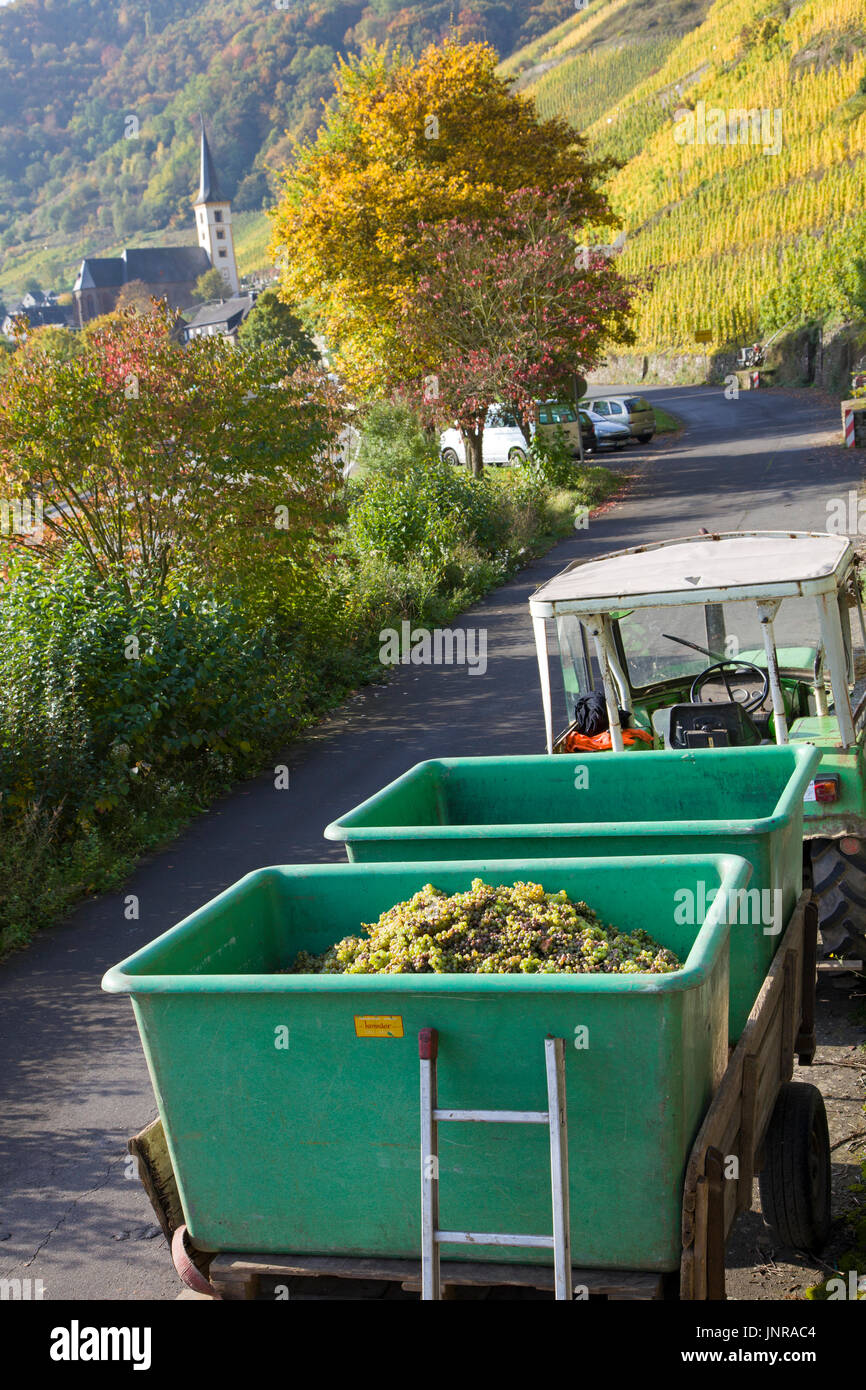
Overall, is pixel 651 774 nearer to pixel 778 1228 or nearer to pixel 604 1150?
pixel 778 1228

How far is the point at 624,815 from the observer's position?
5.21 metres

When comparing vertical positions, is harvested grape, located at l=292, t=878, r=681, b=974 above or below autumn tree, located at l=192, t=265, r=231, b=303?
below

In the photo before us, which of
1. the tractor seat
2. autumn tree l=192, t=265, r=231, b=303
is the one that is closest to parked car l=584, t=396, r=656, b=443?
the tractor seat

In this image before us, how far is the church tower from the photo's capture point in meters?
179

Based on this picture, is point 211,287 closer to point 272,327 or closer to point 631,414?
point 272,327

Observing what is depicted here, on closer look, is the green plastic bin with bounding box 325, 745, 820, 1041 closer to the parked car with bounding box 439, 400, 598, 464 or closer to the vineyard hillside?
the parked car with bounding box 439, 400, 598, 464

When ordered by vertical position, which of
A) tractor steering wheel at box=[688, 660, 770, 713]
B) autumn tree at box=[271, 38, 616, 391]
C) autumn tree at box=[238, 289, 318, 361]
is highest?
autumn tree at box=[238, 289, 318, 361]

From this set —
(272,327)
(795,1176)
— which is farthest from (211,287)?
(795,1176)

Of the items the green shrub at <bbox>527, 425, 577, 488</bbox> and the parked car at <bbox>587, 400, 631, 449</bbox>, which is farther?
the parked car at <bbox>587, 400, 631, 449</bbox>

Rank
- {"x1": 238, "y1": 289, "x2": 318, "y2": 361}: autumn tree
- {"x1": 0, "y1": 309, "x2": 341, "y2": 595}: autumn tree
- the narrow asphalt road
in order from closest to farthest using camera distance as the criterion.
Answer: the narrow asphalt road → {"x1": 0, "y1": 309, "x2": 341, "y2": 595}: autumn tree → {"x1": 238, "y1": 289, "x2": 318, "y2": 361}: autumn tree

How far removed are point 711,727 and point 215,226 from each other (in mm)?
194287

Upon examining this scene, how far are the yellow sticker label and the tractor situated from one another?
2351mm

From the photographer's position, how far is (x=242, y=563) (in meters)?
12.3

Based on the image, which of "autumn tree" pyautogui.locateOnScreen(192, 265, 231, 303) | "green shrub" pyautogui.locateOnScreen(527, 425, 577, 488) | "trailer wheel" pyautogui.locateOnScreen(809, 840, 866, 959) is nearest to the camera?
"trailer wheel" pyautogui.locateOnScreen(809, 840, 866, 959)
